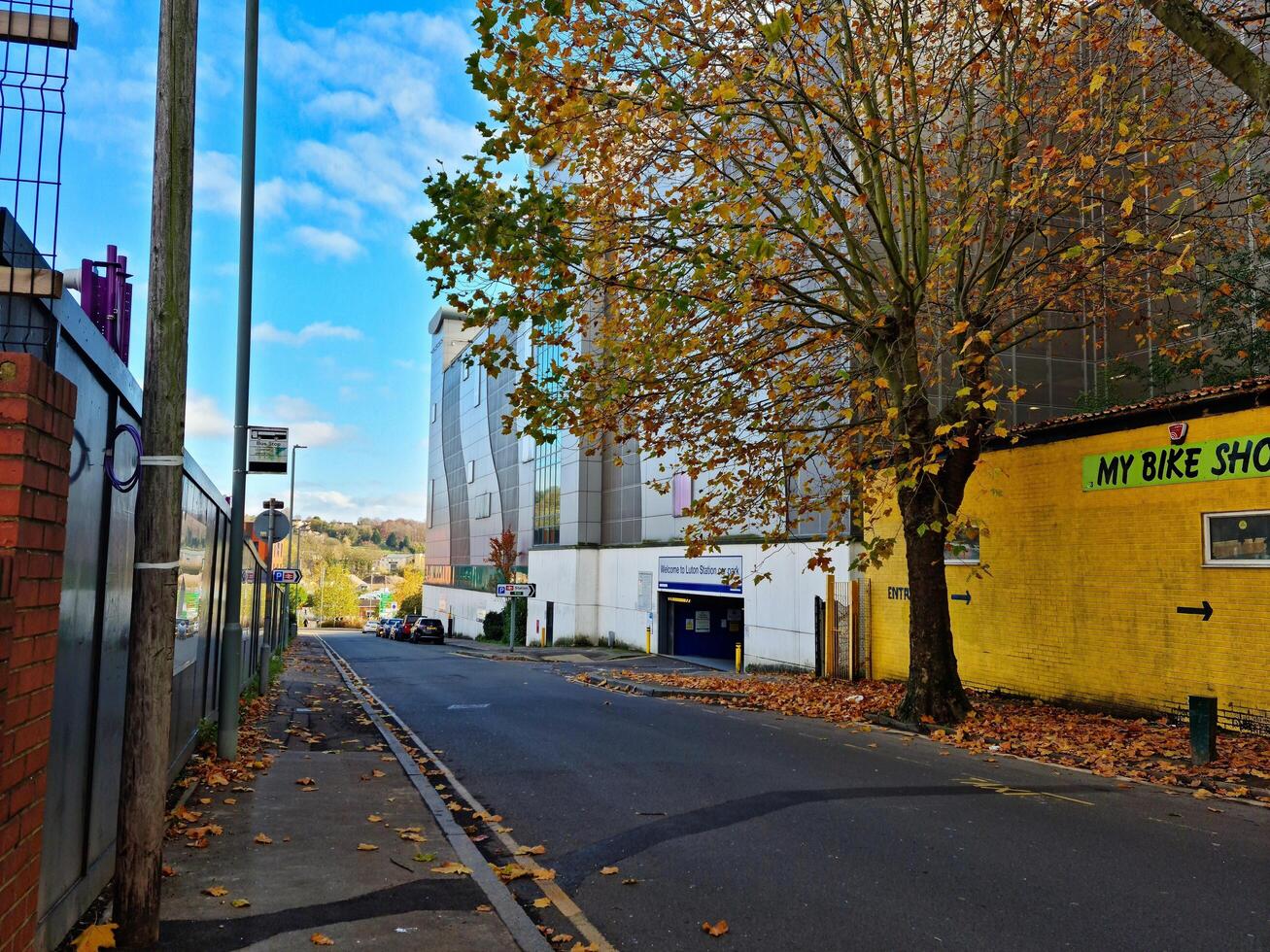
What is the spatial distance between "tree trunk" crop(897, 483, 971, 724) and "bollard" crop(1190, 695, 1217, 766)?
352cm

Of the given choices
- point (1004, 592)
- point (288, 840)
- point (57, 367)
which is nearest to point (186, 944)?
point (288, 840)

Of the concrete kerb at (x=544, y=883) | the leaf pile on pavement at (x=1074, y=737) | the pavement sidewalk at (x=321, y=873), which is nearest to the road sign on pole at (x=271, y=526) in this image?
the concrete kerb at (x=544, y=883)

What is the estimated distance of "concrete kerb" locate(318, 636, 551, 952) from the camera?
16.4ft

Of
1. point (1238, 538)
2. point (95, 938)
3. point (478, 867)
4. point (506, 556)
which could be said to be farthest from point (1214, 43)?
point (506, 556)

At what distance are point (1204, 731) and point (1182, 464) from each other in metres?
4.40

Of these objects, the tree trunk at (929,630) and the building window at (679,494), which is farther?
the building window at (679,494)

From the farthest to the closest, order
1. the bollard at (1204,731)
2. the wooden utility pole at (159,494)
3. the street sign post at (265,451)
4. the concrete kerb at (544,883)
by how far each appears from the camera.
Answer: the street sign post at (265,451)
the bollard at (1204,731)
the concrete kerb at (544,883)
the wooden utility pole at (159,494)

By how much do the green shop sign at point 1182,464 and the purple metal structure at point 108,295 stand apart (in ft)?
41.3

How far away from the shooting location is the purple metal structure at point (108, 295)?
612 centimetres

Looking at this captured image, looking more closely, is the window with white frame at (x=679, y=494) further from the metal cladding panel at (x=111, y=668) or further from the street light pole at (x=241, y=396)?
the metal cladding panel at (x=111, y=668)

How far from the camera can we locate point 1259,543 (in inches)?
468

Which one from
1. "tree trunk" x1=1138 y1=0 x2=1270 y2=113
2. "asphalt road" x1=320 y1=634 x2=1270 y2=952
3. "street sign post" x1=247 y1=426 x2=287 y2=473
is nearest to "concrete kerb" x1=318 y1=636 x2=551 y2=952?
"asphalt road" x1=320 y1=634 x2=1270 y2=952

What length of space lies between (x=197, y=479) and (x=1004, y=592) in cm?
1334

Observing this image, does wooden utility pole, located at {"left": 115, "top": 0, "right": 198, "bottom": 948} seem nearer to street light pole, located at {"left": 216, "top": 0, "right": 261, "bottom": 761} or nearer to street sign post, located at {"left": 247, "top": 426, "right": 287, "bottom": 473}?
street light pole, located at {"left": 216, "top": 0, "right": 261, "bottom": 761}
